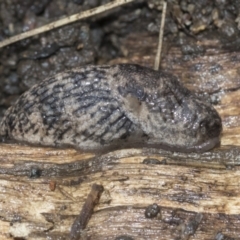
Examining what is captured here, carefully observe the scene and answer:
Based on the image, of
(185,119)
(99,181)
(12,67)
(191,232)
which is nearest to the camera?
(191,232)

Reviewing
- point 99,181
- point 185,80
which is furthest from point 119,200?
point 185,80

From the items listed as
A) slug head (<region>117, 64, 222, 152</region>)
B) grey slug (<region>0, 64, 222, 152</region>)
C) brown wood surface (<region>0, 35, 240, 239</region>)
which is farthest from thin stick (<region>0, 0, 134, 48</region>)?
brown wood surface (<region>0, 35, 240, 239</region>)

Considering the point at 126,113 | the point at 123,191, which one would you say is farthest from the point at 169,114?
the point at 123,191

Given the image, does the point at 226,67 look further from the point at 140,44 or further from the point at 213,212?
the point at 213,212

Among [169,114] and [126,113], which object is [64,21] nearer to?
[126,113]

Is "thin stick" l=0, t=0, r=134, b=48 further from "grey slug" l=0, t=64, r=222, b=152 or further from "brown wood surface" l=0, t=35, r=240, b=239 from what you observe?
"brown wood surface" l=0, t=35, r=240, b=239

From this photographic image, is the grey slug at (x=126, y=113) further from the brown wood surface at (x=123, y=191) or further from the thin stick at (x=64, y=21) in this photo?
the thin stick at (x=64, y=21)

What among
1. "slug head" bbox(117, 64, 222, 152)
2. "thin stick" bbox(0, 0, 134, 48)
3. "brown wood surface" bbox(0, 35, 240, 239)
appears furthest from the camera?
"thin stick" bbox(0, 0, 134, 48)
